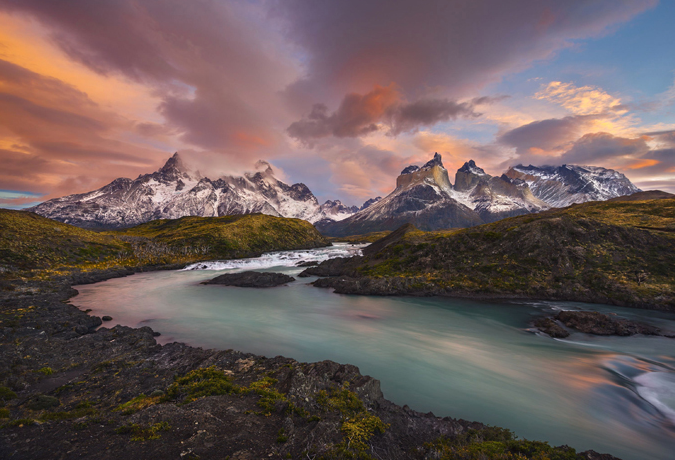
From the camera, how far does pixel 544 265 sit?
1895 inches

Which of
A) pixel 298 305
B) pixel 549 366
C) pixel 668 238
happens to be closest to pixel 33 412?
pixel 298 305

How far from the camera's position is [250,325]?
36.1 m

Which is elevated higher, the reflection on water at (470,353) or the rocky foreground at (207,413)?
the rocky foreground at (207,413)

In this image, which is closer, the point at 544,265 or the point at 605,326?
the point at 605,326

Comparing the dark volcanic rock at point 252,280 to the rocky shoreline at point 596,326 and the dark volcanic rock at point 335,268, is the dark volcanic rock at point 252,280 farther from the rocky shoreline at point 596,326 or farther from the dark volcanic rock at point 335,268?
the rocky shoreline at point 596,326

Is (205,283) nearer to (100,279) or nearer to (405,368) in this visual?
(100,279)

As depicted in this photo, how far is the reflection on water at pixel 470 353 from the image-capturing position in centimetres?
1712

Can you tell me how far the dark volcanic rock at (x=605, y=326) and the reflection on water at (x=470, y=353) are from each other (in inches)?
48.8

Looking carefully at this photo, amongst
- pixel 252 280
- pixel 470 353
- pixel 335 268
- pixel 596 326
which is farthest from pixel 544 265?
pixel 252 280

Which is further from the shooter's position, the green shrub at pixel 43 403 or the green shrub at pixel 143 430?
the green shrub at pixel 43 403

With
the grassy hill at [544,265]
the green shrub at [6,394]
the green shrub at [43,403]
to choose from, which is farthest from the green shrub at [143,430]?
the grassy hill at [544,265]

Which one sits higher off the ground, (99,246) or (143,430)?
(99,246)

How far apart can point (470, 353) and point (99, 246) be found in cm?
12639

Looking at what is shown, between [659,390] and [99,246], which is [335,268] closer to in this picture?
[659,390]
